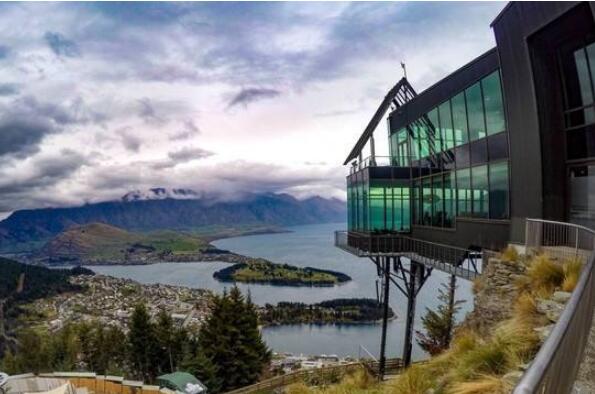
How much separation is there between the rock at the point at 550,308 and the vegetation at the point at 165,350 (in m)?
32.2

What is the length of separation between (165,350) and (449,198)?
39297 millimetres

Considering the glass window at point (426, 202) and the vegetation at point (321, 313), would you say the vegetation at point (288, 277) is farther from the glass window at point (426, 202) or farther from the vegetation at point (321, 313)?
the glass window at point (426, 202)

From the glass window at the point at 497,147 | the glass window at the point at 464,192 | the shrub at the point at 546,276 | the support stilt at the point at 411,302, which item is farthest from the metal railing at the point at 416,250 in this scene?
the shrub at the point at 546,276

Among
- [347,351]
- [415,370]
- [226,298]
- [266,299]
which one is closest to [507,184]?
[415,370]

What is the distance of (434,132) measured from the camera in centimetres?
2038

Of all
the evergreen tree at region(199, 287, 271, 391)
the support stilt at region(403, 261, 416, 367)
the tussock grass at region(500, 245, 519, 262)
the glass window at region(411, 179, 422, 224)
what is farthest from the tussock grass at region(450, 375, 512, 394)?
the evergreen tree at region(199, 287, 271, 391)

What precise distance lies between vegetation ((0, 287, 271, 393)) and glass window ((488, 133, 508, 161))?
92.6 feet

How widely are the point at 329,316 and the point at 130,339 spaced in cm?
6919

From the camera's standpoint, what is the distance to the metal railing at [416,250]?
16972 millimetres

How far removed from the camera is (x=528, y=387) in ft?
5.51

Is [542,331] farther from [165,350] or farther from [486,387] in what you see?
[165,350]

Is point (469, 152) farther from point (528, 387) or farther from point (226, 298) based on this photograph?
point (226, 298)

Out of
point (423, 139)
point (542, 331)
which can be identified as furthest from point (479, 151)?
point (542, 331)

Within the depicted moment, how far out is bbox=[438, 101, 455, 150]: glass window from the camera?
18.8 metres
